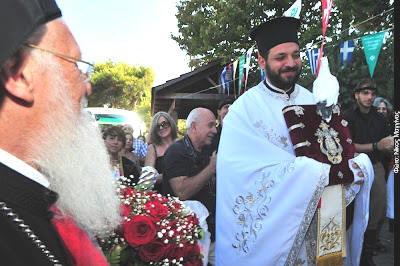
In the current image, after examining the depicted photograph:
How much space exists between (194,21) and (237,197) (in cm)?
1852

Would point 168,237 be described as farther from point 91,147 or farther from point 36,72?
point 36,72

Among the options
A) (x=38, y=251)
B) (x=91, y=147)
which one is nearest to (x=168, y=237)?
(x=91, y=147)

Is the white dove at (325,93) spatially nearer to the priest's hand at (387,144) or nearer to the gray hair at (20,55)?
the priest's hand at (387,144)

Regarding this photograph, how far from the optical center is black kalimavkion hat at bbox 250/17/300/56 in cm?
294

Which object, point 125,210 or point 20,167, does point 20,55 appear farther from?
point 125,210

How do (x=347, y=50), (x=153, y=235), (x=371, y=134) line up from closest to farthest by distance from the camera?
1. (x=153, y=235)
2. (x=371, y=134)
3. (x=347, y=50)

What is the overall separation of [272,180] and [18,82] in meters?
2.02

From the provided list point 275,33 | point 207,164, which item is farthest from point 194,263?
point 275,33

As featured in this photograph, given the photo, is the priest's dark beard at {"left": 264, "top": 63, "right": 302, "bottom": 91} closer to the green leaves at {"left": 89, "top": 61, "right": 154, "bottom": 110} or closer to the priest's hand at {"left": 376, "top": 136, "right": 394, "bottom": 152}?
the priest's hand at {"left": 376, "top": 136, "right": 394, "bottom": 152}

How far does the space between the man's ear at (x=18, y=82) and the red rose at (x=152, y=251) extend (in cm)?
101

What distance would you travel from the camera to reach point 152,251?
1685 millimetres

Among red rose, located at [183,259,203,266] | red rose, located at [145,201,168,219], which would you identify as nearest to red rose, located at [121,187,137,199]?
red rose, located at [145,201,168,219]

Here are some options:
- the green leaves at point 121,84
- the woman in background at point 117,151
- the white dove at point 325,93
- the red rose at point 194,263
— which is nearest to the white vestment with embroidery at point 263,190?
the white dove at point 325,93

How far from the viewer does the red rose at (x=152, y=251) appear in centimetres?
166
